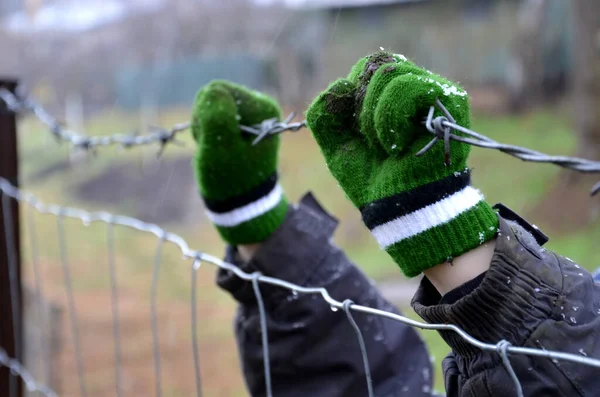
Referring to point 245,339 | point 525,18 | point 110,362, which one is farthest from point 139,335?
→ point 525,18

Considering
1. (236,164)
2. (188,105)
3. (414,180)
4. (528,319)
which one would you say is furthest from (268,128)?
(188,105)

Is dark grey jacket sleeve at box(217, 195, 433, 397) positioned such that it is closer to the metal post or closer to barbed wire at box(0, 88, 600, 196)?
barbed wire at box(0, 88, 600, 196)

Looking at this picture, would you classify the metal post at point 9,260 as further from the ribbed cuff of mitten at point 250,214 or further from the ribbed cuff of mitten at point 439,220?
the ribbed cuff of mitten at point 439,220

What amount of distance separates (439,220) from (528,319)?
13cm

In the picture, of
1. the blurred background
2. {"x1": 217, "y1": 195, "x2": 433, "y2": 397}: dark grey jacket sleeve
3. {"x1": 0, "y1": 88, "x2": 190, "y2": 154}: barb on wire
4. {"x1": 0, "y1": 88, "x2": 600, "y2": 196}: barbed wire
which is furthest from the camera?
the blurred background

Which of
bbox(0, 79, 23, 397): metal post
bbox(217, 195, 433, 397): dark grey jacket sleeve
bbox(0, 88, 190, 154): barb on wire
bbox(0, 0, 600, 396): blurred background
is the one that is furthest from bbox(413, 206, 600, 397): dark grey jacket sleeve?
bbox(0, 0, 600, 396): blurred background

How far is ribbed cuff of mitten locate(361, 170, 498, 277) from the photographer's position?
0.73 m

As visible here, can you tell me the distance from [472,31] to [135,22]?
5568 mm

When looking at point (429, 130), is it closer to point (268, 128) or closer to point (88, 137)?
point (268, 128)

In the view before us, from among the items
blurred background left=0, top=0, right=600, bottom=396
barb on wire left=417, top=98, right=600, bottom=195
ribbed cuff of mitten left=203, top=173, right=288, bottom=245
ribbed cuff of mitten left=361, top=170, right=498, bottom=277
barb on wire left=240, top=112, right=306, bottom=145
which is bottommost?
ribbed cuff of mitten left=361, top=170, right=498, bottom=277

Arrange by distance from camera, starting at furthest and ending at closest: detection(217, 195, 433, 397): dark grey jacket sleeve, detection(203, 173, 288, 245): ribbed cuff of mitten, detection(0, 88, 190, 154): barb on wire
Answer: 1. detection(0, 88, 190, 154): barb on wire
2. detection(203, 173, 288, 245): ribbed cuff of mitten
3. detection(217, 195, 433, 397): dark grey jacket sleeve

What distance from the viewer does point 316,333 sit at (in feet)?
3.42

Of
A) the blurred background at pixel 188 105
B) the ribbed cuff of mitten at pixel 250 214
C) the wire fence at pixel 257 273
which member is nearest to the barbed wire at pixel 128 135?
the wire fence at pixel 257 273

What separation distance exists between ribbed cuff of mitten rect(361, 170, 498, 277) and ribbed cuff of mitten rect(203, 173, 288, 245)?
419 millimetres
